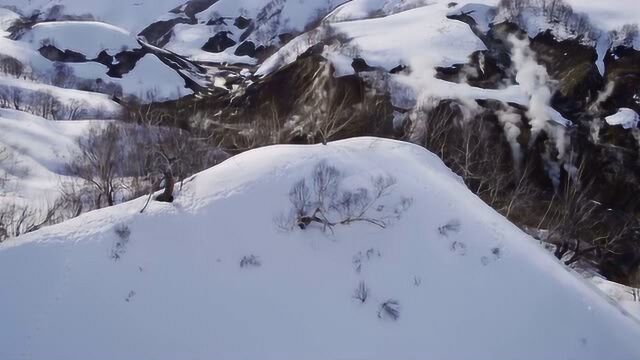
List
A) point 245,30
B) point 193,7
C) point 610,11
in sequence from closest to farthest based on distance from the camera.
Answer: point 610,11
point 245,30
point 193,7

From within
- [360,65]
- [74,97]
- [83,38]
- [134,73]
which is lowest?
[134,73]

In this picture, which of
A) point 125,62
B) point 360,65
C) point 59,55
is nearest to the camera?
point 360,65

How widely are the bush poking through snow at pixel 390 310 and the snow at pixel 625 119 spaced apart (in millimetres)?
35768

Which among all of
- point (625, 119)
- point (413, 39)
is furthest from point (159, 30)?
Answer: point (625, 119)

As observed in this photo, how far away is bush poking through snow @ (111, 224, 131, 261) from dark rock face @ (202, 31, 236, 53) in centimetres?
10274

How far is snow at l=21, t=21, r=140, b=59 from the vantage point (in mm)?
78438

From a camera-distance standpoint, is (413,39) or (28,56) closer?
(413,39)

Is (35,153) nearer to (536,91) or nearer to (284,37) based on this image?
(536,91)

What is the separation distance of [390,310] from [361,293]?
77 centimetres

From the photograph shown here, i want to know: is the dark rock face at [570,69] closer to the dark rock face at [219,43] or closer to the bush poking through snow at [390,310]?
the bush poking through snow at [390,310]

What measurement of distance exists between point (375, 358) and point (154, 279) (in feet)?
17.7

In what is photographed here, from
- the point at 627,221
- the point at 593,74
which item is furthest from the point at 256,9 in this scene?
the point at 627,221

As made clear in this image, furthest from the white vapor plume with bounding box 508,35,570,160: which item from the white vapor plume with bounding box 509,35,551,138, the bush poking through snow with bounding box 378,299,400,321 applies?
the bush poking through snow with bounding box 378,299,400,321

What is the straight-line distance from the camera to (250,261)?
1202 cm
